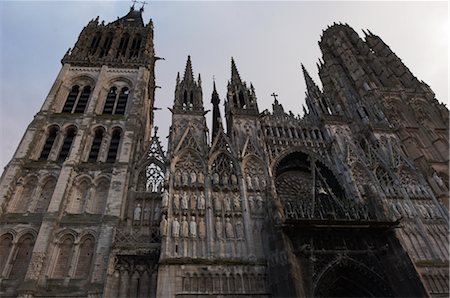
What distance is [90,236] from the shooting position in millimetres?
16234

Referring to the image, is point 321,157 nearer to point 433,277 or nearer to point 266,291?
point 433,277

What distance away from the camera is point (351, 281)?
48.9 feet

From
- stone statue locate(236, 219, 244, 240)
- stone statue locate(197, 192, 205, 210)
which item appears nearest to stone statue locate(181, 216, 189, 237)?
stone statue locate(197, 192, 205, 210)

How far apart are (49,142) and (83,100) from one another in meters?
4.45

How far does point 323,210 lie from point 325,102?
11.0 m

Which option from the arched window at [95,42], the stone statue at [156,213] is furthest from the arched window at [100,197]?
the arched window at [95,42]

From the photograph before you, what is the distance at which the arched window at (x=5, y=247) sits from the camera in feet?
49.8

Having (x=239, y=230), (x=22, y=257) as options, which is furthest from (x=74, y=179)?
(x=239, y=230)

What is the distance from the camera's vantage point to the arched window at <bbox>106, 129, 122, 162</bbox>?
2036 cm

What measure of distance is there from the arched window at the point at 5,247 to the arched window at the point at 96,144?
5.87 metres

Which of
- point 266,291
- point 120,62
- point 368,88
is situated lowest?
point 266,291

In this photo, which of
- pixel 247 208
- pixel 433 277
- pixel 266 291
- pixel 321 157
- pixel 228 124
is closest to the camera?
pixel 266 291

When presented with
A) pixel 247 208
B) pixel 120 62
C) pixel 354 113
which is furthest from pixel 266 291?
pixel 120 62

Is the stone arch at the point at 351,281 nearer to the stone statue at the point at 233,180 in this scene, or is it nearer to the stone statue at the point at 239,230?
the stone statue at the point at 239,230
